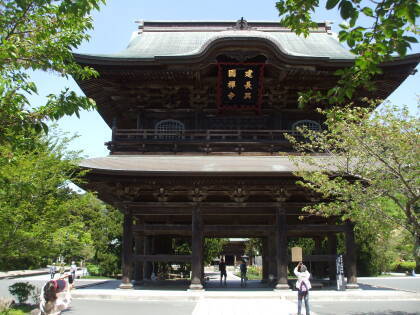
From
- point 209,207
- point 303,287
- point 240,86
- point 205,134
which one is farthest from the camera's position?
point 240,86

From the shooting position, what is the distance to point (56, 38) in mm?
6559

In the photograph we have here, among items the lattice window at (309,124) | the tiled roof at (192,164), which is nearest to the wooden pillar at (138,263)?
the tiled roof at (192,164)

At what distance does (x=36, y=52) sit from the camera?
246 inches

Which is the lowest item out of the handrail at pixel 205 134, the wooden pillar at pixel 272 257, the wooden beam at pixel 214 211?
the wooden pillar at pixel 272 257

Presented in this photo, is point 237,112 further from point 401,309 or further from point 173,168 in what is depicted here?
point 401,309

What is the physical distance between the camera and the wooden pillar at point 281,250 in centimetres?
1438

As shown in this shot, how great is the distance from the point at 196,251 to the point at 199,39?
37.8 feet

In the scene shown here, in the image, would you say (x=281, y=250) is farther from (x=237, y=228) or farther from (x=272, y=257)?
(x=272, y=257)

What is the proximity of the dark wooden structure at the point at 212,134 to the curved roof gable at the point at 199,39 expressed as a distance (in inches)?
17.4

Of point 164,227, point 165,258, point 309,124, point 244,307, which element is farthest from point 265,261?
point 244,307

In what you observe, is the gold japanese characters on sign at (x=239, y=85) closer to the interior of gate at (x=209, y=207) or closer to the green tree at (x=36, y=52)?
the interior of gate at (x=209, y=207)

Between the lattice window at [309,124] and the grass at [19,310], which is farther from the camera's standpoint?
the lattice window at [309,124]

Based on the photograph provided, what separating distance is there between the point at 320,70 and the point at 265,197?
5732 millimetres

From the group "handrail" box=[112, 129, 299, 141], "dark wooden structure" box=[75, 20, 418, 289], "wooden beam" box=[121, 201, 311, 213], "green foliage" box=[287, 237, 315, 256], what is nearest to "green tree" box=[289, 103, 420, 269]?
"dark wooden structure" box=[75, 20, 418, 289]
